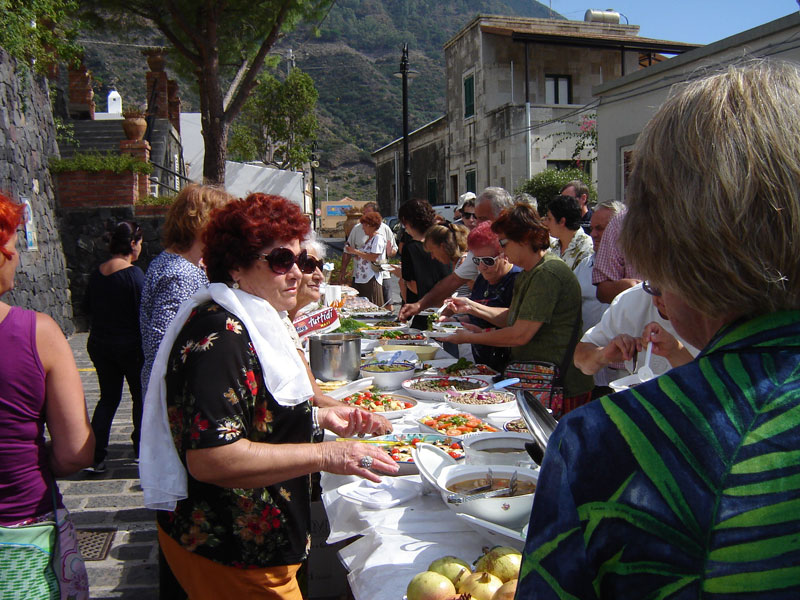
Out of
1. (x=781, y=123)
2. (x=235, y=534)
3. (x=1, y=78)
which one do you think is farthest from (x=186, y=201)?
(x=1, y=78)

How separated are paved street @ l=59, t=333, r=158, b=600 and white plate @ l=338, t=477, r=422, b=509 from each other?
71.9 inches

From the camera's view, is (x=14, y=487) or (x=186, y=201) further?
(x=186, y=201)

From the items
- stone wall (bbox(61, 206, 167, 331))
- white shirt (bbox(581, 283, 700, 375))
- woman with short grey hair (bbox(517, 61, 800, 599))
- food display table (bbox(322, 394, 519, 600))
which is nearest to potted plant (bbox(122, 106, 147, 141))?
stone wall (bbox(61, 206, 167, 331))

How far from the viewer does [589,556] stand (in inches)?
32.0

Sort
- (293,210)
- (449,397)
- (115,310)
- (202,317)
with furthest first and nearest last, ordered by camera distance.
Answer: (115,310)
(449,397)
(293,210)
(202,317)

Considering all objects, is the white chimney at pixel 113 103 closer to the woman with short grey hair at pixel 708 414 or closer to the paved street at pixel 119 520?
the paved street at pixel 119 520

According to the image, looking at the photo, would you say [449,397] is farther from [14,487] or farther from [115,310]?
[115,310]

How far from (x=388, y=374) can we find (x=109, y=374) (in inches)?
101

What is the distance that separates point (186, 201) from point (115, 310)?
6.36 feet

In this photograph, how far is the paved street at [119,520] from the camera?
11.4 feet

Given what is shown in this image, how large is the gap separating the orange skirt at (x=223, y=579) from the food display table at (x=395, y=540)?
8.2 inches

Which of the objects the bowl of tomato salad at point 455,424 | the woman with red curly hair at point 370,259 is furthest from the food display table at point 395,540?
the woman with red curly hair at point 370,259

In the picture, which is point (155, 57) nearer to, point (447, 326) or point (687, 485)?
point (447, 326)

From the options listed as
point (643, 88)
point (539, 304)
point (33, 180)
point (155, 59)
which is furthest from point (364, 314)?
point (155, 59)
